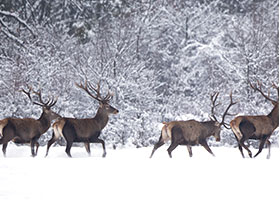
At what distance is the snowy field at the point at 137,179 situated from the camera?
523 centimetres

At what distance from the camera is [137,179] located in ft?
21.0

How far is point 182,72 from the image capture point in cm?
2495

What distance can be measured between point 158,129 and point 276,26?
7829 mm

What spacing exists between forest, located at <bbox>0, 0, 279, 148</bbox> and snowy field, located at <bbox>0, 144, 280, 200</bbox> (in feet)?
25.6

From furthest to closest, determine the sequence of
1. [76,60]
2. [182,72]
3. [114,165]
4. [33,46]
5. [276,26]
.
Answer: [182,72] < [276,26] < [76,60] < [33,46] < [114,165]

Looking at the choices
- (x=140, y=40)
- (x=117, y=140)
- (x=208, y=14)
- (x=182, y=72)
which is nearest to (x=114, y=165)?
(x=117, y=140)

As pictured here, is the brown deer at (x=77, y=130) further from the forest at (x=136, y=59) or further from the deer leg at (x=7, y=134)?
the forest at (x=136, y=59)

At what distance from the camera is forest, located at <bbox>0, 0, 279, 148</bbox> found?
1762 cm

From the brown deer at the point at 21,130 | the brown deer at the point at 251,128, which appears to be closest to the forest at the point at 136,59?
the brown deer at the point at 21,130

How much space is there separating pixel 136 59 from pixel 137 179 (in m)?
13.8

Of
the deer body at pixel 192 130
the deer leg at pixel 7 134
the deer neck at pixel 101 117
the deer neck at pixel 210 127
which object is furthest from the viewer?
the deer neck at pixel 101 117

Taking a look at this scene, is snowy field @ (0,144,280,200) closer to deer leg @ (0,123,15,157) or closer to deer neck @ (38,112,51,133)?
deer leg @ (0,123,15,157)

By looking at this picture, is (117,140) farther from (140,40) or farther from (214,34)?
(214,34)

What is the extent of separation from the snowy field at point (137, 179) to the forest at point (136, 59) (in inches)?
307
